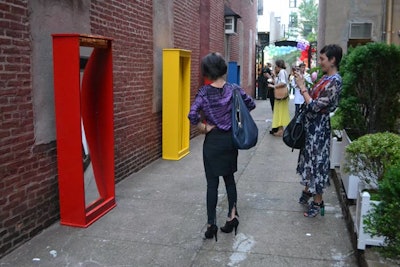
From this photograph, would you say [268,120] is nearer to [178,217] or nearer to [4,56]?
[178,217]

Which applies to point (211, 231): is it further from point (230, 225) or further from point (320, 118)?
point (320, 118)

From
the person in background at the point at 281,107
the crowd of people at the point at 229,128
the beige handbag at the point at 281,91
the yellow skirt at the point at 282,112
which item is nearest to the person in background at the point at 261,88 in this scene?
the person in background at the point at 281,107

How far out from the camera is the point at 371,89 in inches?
226

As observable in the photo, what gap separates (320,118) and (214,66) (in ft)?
4.32

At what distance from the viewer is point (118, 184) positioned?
602cm

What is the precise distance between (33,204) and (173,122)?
3647mm

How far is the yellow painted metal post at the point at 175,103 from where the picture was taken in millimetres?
7367

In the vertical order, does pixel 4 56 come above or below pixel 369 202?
above

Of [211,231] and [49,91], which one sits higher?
[49,91]

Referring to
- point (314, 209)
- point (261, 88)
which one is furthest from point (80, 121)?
point (261, 88)

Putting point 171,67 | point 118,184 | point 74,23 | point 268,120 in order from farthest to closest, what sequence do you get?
point 268,120, point 171,67, point 118,184, point 74,23

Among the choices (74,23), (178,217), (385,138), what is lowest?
(178,217)

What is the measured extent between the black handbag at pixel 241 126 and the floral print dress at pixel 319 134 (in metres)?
0.78

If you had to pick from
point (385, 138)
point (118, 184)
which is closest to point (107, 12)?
point (118, 184)
